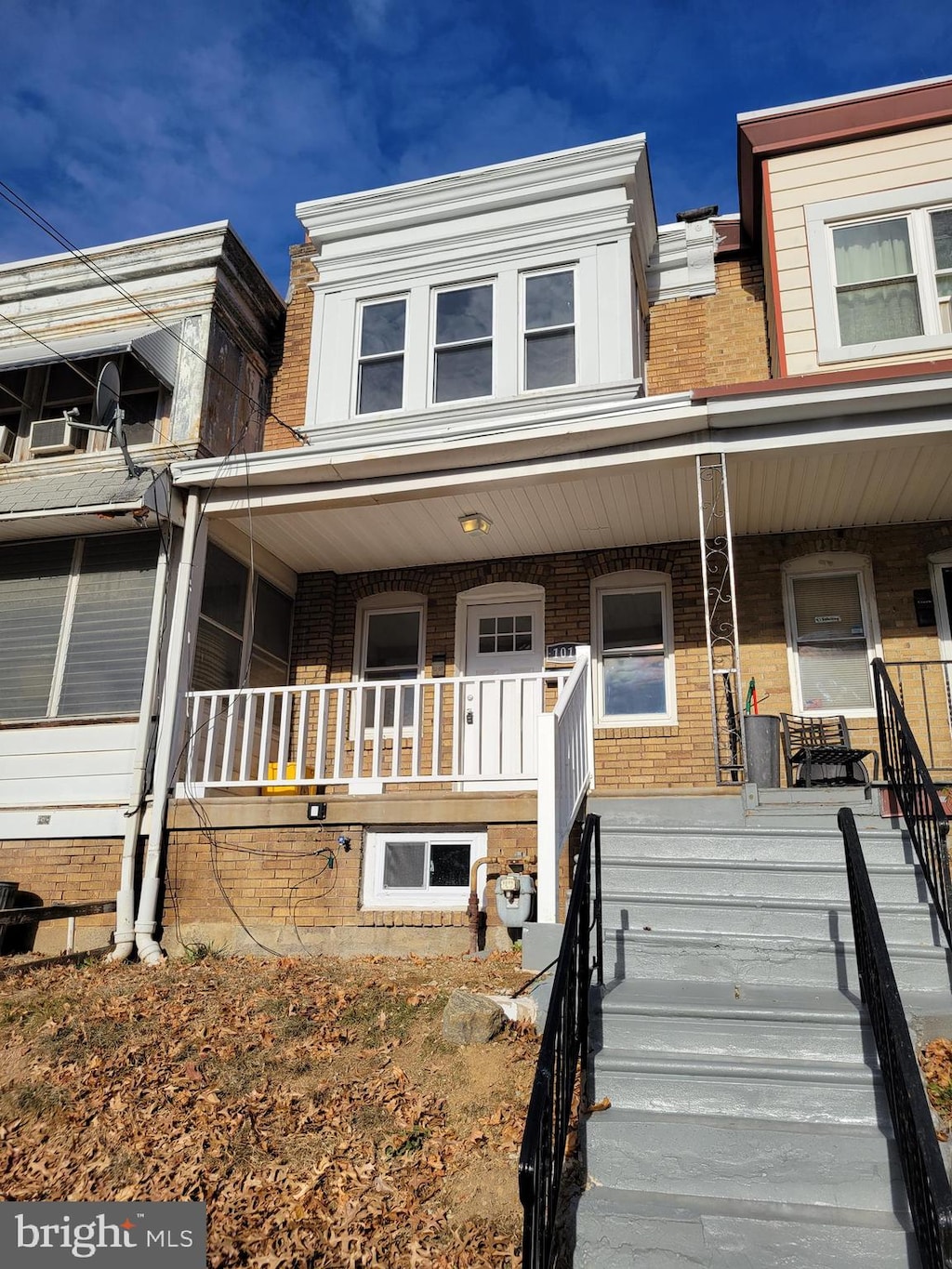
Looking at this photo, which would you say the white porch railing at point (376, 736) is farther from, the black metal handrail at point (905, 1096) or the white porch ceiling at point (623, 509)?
the black metal handrail at point (905, 1096)

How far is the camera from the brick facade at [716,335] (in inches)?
393

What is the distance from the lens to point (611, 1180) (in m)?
3.48

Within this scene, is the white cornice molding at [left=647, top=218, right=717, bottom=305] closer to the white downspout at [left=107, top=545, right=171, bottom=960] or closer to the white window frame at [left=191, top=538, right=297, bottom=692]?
the white window frame at [left=191, top=538, right=297, bottom=692]

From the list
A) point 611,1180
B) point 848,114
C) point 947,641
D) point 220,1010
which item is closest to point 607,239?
point 848,114

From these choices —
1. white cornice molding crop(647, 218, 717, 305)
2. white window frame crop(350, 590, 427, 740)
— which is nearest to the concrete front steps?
white window frame crop(350, 590, 427, 740)

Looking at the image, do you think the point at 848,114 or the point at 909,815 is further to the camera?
the point at 848,114

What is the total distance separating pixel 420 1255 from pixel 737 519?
701 centimetres

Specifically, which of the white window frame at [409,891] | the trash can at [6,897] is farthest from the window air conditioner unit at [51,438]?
the white window frame at [409,891]

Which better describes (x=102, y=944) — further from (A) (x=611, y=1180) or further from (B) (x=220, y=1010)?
(A) (x=611, y=1180)

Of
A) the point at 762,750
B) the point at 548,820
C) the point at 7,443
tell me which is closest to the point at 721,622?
the point at 762,750

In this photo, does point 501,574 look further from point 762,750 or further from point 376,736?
point 762,750

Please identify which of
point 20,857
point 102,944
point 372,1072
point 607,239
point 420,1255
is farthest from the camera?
point 607,239

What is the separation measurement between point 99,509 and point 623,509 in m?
4.78

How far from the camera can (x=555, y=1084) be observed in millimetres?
3324
